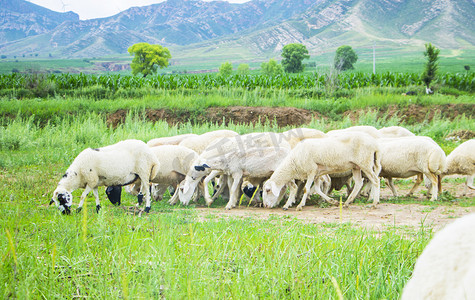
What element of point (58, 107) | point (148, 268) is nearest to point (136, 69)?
point (58, 107)

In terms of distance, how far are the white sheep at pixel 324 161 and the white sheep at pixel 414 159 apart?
1.98ft

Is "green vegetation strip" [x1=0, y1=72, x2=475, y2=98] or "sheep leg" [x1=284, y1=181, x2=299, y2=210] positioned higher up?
"green vegetation strip" [x1=0, y1=72, x2=475, y2=98]

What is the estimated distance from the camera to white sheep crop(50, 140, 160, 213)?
6906 mm

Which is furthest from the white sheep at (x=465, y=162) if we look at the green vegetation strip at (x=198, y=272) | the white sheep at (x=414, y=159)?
the green vegetation strip at (x=198, y=272)

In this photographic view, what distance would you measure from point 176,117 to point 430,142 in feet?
50.0

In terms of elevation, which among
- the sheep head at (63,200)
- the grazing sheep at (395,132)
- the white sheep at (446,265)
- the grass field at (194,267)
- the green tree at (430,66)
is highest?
the green tree at (430,66)

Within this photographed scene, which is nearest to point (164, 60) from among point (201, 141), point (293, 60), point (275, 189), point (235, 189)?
point (293, 60)

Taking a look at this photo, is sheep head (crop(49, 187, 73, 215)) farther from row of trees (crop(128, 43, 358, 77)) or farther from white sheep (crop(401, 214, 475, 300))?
row of trees (crop(128, 43, 358, 77))

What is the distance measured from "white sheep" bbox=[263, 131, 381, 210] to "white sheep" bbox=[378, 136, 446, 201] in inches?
23.8

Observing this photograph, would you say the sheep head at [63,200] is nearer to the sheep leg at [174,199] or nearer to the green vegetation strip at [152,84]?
the sheep leg at [174,199]

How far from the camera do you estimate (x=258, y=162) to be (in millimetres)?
9219

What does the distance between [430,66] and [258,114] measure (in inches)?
599

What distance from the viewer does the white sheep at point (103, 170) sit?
6.91 m

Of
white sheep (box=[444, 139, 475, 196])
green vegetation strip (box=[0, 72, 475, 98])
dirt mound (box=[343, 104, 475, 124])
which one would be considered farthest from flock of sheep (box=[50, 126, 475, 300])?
green vegetation strip (box=[0, 72, 475, 98])
